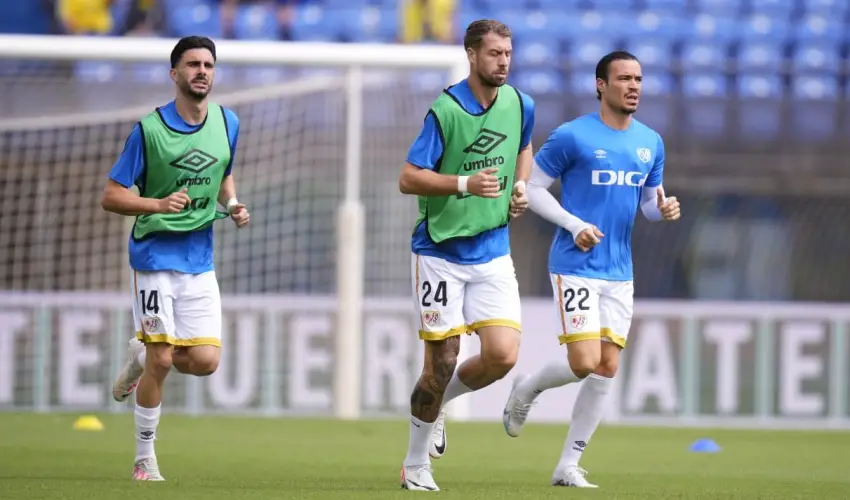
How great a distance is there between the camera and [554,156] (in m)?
7.56

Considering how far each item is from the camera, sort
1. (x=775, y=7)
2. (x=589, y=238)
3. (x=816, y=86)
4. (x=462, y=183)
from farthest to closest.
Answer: (x=775, y=7) → (x=816, y=86) → (x=589, y=238) → (x=462, y=183)

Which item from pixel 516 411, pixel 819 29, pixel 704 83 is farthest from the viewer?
pixel 819 29

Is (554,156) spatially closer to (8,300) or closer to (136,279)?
(136,279)

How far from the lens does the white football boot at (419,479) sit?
22.5 feet

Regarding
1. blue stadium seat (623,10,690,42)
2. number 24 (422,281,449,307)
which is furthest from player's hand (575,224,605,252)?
blue stadium seat (623,10,690,42)

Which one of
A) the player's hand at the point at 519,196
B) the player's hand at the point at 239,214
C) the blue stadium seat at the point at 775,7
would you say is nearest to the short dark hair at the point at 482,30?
the player's hand at the point at 519,196

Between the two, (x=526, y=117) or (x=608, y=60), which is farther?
(x=608, y=60)

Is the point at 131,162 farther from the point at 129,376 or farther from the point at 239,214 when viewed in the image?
the point at 129,376

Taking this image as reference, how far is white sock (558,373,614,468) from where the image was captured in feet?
24.2

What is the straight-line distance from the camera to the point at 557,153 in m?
7.55

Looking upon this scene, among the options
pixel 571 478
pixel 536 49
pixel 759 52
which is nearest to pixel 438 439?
pixel 571 478

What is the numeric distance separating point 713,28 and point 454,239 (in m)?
13.3

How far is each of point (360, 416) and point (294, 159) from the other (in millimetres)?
2299

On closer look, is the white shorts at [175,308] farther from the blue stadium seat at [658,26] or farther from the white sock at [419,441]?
the blue stadium seat at [658,26]
